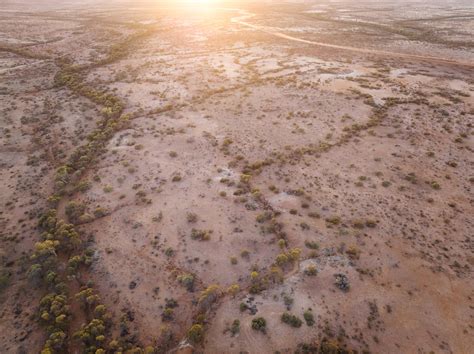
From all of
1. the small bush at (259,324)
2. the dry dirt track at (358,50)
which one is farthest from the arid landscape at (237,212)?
the dry dirt track at (358,50)

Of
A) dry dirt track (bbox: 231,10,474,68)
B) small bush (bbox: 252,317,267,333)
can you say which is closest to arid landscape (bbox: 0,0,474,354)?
small bush (bbox: 252,317,267,333)

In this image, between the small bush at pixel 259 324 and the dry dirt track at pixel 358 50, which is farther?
the dry dirt track at pixel 358 50

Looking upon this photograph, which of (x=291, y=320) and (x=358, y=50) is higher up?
(x=291, y=320)

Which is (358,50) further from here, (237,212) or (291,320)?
(291,320)

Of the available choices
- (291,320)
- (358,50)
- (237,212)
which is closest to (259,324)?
→ (291,320)

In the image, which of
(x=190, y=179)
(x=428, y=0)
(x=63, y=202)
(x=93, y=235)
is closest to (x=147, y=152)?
(x=190, y=179)

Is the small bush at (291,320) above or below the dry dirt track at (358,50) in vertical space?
above

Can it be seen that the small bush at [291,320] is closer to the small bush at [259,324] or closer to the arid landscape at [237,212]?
the arid landscape at [237,212]

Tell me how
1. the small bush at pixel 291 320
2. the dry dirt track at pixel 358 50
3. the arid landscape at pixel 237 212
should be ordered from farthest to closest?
A: the dry dirt track at pixel 358 50 < the arid landscape at pixel 237 212 < the small bush at pixel 291 320

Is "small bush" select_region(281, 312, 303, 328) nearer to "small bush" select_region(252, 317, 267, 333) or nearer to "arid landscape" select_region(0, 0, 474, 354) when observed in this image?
"arid landscape" select_region(0, 0, 474, 354)
